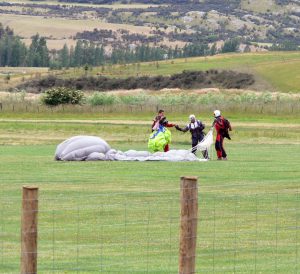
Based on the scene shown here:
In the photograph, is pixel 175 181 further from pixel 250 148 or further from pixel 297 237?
pixel 250 148

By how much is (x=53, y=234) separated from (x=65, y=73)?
137259 mm

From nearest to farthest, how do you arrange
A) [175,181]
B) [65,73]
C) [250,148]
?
[175,181] → [250,148] → [65,73]

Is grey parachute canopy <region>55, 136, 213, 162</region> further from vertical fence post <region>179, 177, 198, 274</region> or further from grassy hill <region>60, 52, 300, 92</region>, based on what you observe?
grassy hill <region>60, 52, 300, 92</region>

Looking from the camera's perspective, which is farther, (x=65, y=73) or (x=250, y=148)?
(x=65, y=73)

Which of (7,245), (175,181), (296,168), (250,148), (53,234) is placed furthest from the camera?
(250,148)

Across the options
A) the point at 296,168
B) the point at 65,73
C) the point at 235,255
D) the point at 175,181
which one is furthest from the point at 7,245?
the point at 65,73

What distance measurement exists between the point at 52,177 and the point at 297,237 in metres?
12.9

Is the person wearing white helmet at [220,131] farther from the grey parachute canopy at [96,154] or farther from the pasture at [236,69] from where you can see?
the pasture at [236,69]

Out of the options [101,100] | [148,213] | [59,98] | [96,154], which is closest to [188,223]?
[148,213]

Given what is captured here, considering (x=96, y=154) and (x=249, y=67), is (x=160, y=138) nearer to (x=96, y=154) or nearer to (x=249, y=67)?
(x=96, y=154)

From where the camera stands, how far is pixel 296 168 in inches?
1388

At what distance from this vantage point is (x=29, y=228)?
11.5 metres

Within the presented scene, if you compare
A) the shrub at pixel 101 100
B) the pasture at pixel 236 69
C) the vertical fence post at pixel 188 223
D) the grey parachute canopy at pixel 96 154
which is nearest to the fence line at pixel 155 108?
the shrub at pixel 101 100

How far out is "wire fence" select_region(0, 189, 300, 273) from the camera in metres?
16.8
